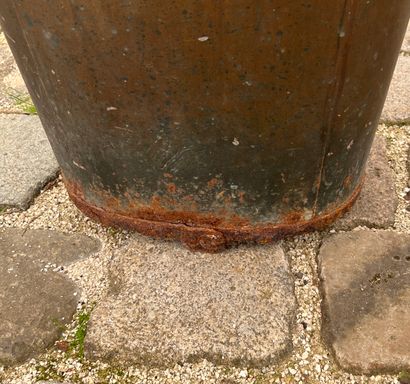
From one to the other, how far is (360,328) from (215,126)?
1.67 ft

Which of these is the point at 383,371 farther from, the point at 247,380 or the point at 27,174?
the point at 27,174

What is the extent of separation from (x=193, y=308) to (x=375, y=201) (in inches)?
22.9

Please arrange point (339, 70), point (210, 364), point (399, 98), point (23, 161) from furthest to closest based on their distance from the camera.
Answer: point (399, 98), point (23, 161), point (210, 364), point (339, 70)

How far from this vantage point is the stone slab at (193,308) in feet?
3.27

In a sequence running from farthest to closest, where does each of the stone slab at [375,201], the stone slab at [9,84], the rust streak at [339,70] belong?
the stone slab at [9,84] < the stone slab at [375,201] < the rust streak at [339,70]

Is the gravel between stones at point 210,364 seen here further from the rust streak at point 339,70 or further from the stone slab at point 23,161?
the rust streak at point 339,70

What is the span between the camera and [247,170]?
1.02 meters

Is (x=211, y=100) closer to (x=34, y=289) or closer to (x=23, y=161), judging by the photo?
(x=34, y=289)

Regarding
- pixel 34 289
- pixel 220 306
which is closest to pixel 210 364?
pixel 220 306

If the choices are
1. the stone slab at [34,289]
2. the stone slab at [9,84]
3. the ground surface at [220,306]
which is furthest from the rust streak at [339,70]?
the stone slab at [9,84]

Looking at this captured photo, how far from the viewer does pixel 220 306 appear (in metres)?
1.07

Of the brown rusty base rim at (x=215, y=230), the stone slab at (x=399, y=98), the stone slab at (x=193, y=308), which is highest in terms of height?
the brown rusty base rim at (x=215, y=230)

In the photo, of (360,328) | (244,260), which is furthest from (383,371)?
(244,260)

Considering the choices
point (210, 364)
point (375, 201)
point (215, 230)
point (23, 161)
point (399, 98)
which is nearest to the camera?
point (210, 364)
